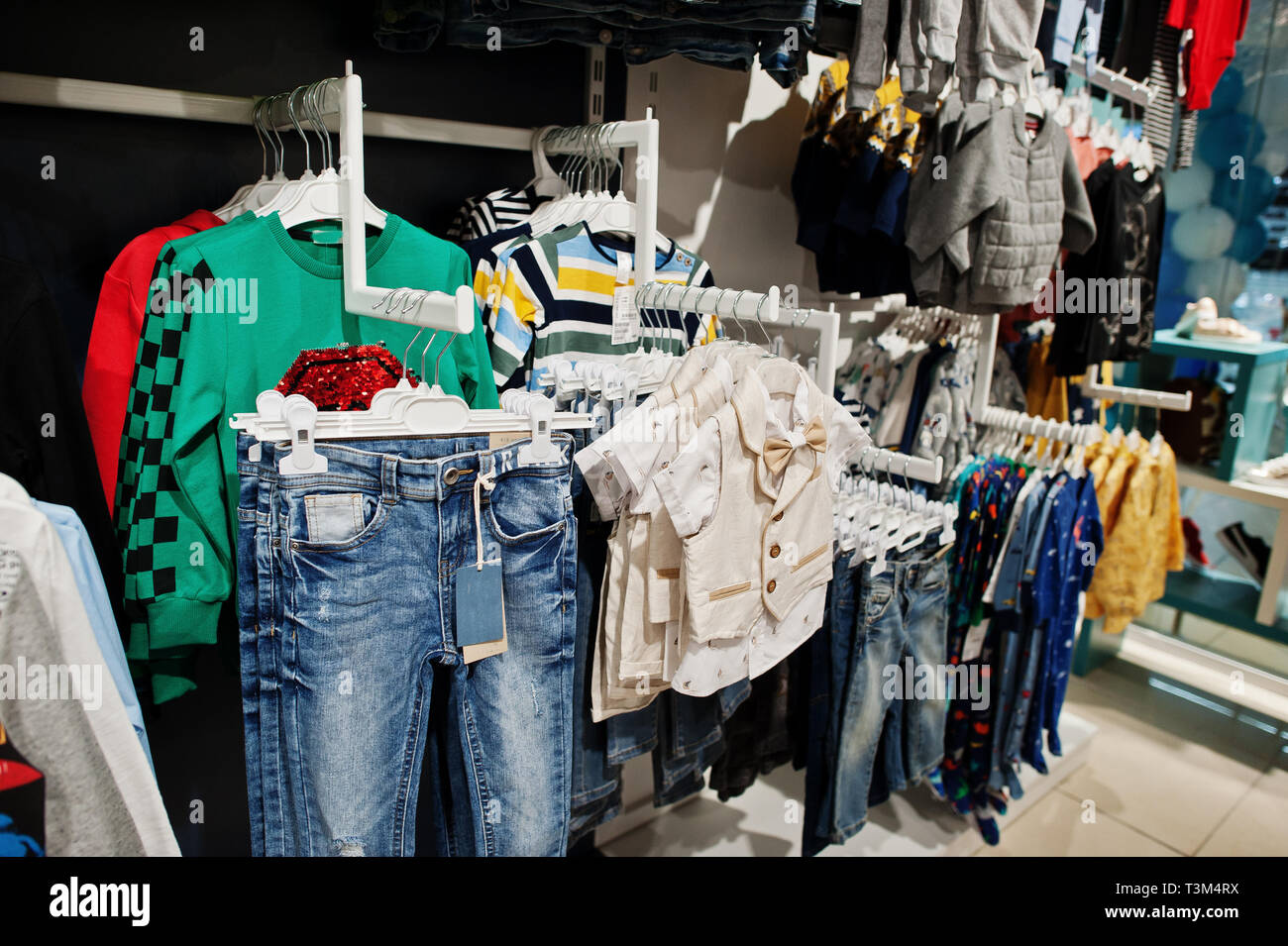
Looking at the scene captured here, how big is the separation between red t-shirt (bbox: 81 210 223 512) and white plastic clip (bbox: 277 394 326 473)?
1.39ft

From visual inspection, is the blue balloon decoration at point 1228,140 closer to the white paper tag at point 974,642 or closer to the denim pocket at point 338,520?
the white paper tag at point 974,642

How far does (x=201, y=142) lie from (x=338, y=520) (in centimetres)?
90

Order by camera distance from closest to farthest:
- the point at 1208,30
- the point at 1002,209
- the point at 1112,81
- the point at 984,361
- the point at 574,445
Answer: the point at 574,445 → the point at 1002,209 → the point at 984,361 → the point at 1112,81 → the point at 1208,30

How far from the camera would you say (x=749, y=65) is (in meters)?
1.90

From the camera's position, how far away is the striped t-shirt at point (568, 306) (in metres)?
1.64

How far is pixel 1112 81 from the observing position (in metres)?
2.94

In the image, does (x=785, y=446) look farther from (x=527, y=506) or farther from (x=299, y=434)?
(x=299, y=434)

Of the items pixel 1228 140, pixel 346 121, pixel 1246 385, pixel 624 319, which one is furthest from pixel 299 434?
pixel 1228 140
